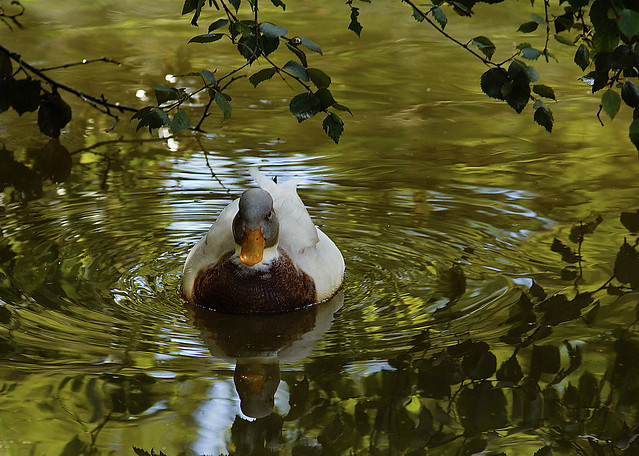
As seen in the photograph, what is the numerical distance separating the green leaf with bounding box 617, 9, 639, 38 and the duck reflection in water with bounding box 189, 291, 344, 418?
7.20ft

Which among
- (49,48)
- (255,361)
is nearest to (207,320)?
(255,361)

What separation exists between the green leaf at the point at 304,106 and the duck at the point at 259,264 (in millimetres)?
1261

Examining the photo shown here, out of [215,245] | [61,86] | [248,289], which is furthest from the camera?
[61,86]

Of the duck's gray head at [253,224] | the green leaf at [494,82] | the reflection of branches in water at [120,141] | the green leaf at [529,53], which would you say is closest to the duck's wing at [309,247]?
the duck's gray head at [253,224]

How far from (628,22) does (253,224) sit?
2767mm

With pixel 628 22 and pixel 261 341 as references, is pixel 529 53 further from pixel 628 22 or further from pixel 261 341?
pixel 261 341

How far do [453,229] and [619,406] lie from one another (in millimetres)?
2198

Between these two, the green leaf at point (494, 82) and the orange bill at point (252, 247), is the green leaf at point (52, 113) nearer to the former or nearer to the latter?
the orange bill at point (252, 247)

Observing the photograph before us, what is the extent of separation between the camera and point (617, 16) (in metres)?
2.53

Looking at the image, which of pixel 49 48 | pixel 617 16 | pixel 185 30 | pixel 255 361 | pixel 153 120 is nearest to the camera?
pixel 617 16

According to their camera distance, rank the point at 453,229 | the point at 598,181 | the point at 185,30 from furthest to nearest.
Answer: the point at 185,30, the point at 598,181, the point at 453,229

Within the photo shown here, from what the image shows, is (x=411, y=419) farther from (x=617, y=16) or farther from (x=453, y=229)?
(x=453, y=229)

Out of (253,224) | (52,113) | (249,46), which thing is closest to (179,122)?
(249,46)

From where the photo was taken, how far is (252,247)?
16.4 feet
